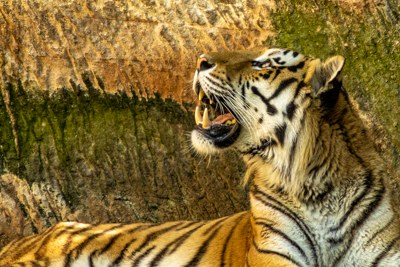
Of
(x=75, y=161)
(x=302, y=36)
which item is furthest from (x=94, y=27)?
(x=302, y=36)

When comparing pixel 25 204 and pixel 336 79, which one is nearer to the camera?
pixel 336 79

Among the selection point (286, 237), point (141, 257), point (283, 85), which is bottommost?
point (141, 257)

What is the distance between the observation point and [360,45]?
3447 mm

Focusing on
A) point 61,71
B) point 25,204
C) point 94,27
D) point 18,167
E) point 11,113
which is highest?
point 94,27

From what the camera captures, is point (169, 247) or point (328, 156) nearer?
point (328, 156)

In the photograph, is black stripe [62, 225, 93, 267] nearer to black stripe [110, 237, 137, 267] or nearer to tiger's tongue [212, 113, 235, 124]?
black stripe [110, 237, 137, 267]

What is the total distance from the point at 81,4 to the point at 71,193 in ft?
4.55

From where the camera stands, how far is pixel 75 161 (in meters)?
3.71

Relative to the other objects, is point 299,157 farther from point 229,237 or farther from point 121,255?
point 121,255

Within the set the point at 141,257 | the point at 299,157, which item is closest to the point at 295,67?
the point at 299,157

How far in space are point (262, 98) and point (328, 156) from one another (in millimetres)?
423

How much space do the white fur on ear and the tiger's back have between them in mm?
906

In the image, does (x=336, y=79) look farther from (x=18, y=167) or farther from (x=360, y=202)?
(x=18, y=167)

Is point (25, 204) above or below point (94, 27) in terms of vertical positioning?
below
